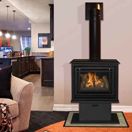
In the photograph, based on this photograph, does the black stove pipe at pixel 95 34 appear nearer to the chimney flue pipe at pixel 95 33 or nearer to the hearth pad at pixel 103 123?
the chimney flue pipe at pixel 95 33

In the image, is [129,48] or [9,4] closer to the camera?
[129,48]

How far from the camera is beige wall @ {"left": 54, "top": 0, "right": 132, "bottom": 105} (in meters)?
4.65

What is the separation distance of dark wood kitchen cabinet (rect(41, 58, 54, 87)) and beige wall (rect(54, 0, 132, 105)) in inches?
126

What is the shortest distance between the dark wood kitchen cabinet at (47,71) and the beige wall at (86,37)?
3190 millimetres

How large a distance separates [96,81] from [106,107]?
1.52ft

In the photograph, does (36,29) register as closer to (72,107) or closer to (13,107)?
(72,107)

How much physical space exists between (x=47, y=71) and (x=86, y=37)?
11.4 feet

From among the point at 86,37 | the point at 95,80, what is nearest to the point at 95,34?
the point at 86,37

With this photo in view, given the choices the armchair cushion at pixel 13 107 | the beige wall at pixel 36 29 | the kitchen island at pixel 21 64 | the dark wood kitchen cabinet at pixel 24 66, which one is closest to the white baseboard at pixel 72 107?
the armchair cushion at pixel 13 107

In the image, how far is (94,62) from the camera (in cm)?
381

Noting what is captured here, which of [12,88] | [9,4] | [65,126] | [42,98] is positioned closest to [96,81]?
[65,126]

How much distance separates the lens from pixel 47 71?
800 cm

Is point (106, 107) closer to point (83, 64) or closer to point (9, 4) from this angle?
point (83, 64)

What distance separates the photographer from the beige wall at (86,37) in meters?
4.65
